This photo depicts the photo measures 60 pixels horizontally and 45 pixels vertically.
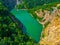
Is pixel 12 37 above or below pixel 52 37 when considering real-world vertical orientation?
above

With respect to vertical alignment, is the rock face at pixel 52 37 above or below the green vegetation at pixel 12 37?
below

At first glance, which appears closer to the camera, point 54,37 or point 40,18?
point 54,37

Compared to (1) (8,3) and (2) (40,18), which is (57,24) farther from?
(1) (8,3)

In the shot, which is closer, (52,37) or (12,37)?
(12,37)

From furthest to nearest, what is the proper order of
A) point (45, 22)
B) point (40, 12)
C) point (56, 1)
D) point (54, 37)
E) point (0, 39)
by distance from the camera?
point (56, 1) → point (40, 12) → point (45, 22) → point (54, 37) → point (0, 39)

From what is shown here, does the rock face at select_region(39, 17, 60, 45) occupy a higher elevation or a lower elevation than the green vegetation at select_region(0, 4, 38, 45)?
lower

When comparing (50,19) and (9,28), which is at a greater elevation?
(9,28)

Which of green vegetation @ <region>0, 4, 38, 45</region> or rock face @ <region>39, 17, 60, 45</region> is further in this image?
rock face @ <region>39, 17, 60, 45</region>

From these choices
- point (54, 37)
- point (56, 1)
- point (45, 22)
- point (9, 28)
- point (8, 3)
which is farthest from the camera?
point (56, 1)

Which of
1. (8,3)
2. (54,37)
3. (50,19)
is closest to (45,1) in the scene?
(8,3)

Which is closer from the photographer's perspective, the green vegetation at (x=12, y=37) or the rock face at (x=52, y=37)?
the green vegetation at (x=12, y=37)
